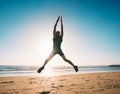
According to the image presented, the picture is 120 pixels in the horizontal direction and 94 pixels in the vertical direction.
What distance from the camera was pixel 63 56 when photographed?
964cm

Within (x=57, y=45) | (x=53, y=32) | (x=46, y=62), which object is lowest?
(x=46, y=62)

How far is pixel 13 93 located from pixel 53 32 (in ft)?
20.0

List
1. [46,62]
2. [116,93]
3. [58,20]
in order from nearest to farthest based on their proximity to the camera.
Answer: [58,20] < [46,62] < [116,93]

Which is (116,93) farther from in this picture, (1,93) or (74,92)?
(1,93)

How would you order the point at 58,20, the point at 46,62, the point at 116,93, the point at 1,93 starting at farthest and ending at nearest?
the point at 1,93
the point at 116,93
the point at 46,62
the point at 58,20

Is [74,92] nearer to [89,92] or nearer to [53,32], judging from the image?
[89,92]

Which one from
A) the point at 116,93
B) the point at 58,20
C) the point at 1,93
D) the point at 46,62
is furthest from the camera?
the point at 1,93

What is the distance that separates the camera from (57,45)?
9258 mm

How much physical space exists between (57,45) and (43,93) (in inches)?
189

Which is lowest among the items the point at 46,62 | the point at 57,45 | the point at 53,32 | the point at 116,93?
the point at 116,93

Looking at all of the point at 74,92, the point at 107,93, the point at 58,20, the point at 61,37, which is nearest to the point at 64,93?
the point at 74,92

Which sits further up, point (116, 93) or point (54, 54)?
point (54, 54)

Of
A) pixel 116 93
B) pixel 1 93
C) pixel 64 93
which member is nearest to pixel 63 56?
pixel 64 93

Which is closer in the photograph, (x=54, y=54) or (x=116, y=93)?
(x=54, y=54)
